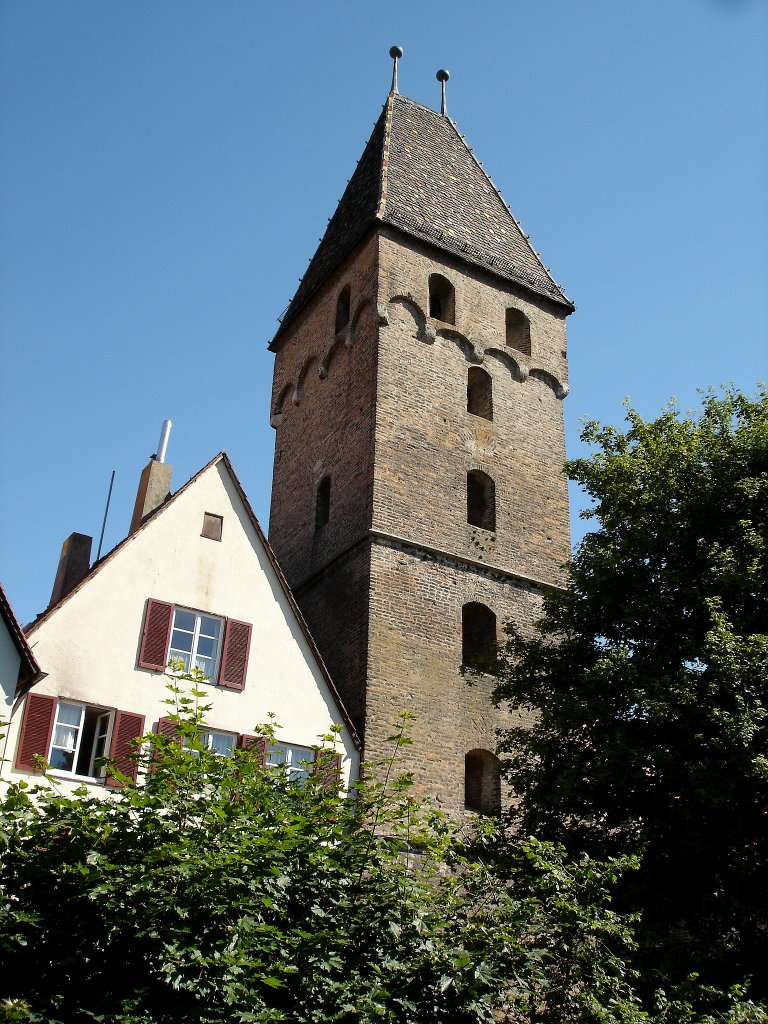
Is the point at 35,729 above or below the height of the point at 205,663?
below

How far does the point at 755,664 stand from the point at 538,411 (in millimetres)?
12341

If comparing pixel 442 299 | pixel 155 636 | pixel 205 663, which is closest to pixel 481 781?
pixel 205 663

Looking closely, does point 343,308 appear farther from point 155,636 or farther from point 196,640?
point 155,636

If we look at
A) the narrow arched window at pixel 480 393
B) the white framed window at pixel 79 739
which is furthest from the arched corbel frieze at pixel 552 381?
the white framed window at pixel 79 739

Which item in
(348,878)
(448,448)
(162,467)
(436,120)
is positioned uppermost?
(436,120)

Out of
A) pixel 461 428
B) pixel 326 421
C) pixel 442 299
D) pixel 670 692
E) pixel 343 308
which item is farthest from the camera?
pixel 343 308

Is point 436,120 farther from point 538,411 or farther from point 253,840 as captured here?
point 253,840

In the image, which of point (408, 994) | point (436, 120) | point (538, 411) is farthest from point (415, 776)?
point (436, 120)

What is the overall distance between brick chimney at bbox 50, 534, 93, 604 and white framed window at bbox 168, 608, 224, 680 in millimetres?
4126

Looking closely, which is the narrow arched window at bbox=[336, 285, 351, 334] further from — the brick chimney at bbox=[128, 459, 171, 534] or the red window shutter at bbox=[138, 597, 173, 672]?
the red window shutter at bbox=[138, 597, 173, 672]

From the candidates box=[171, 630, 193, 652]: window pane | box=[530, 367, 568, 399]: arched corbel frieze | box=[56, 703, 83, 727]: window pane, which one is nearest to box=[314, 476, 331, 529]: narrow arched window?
box=[530, 367, 568, 399]: arched corbel frieze

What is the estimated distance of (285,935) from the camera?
1204 cm

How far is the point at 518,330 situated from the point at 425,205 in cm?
400

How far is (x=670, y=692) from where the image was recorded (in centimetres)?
1655
